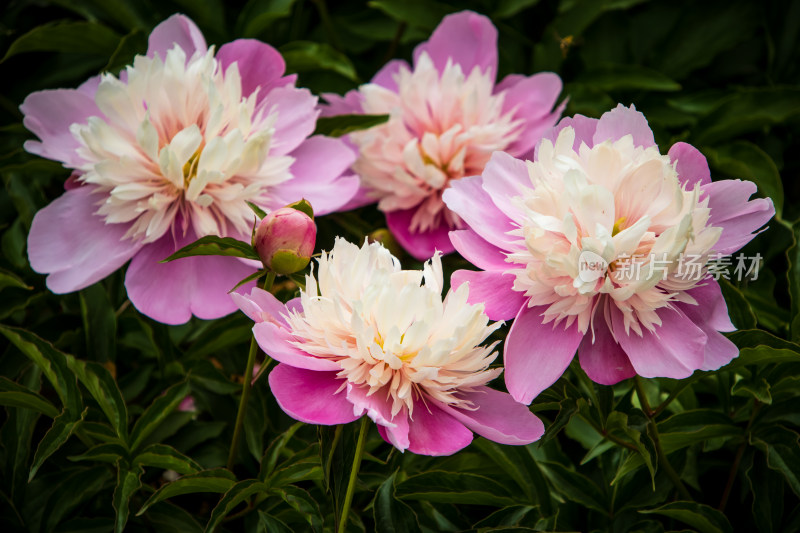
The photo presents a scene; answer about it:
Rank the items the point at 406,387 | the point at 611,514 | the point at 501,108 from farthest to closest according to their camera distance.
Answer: the point at 501,108 → the point at 611,514 → the point at 406,387

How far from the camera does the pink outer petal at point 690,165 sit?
0.76m

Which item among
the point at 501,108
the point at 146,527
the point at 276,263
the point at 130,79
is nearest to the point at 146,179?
the point at 130,79

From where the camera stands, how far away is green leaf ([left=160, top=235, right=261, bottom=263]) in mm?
770

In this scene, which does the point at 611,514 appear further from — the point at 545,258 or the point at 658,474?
the point at 545,258

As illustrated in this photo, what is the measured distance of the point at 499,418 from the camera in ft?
2.36

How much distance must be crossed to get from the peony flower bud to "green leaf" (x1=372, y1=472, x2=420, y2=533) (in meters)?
0.22

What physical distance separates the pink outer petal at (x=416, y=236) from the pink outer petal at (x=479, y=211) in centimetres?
27

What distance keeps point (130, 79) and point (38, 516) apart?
1.67ft

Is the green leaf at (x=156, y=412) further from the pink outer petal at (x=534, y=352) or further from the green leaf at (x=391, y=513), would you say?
the pink outer petal at (x=534, y=352)

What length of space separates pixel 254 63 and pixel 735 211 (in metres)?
0.62

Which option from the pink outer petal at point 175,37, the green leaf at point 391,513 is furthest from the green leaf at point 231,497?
the pink outer petal at point 175,37

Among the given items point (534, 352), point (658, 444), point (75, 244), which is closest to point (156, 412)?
point (75, 244)

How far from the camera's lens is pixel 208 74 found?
0.94 metres

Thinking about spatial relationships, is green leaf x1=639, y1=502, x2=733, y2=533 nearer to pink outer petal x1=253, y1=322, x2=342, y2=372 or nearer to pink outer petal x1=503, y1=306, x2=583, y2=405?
pink outer petal x1=503, y1=306, x2=583, y2=405
